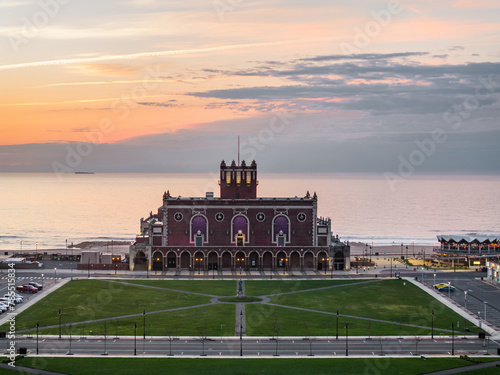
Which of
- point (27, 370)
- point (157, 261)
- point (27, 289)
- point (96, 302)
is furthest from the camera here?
point (157, 261)

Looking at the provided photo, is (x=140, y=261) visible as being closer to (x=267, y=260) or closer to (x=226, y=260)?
(x=226, y=260)

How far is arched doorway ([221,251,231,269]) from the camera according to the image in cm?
15100

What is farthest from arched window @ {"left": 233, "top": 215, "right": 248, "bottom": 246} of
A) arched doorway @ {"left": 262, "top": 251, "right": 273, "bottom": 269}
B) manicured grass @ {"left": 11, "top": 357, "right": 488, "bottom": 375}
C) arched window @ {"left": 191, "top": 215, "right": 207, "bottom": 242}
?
manicured grass @ {"left": 11, "top": 357, "right": 488, "bottom": 375}

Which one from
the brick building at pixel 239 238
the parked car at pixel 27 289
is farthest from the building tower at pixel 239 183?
the parked car at pixel 27 289

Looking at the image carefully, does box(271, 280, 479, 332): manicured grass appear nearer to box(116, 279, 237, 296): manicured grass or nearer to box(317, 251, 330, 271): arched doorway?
box(116, 279, 237, 296): manicured grass

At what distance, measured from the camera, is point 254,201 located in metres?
152

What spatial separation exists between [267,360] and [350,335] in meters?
15.6

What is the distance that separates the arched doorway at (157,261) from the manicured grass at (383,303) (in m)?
35.5

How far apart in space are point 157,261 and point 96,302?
34.1m

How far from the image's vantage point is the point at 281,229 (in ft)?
500

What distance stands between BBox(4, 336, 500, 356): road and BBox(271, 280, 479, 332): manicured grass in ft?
31.0

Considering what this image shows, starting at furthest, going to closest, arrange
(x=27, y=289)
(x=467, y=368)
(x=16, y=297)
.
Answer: (x=27, y=289) < (x=16, y=297) < (x=467, y=368)

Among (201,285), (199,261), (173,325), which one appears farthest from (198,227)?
(173,325)

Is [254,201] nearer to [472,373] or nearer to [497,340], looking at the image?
[497,340]
